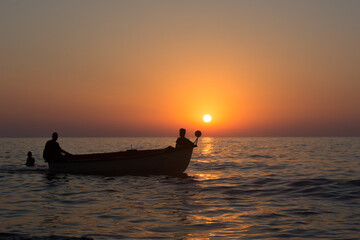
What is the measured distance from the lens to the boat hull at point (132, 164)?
22.6 metres

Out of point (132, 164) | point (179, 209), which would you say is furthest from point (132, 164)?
point (179, 209)

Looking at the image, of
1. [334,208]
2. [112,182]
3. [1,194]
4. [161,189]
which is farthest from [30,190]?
[334,208]

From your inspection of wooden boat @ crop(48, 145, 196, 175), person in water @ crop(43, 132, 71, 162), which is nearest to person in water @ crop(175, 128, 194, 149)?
wooden boat @ crop(48, 145, 196, 175)

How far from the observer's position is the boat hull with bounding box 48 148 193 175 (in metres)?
22.6

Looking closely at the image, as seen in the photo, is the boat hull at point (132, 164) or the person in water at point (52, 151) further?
the person in water at point (52, 151)

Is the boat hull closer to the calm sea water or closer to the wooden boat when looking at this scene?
the wooden boat

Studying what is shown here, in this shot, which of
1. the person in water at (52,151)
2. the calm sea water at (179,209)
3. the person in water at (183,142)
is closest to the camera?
the calm sea water at (179,209)

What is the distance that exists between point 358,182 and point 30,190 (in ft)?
52.8

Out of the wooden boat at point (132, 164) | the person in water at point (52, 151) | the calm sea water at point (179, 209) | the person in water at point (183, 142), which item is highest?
the person in water at point (183, 142)

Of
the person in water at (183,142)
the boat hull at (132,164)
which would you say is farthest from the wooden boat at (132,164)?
the person in water at (183,142)

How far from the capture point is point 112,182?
20.1m

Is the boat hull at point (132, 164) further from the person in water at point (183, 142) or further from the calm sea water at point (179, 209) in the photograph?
the calm sea water at point (179, 209)

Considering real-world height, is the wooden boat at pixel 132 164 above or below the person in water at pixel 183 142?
below

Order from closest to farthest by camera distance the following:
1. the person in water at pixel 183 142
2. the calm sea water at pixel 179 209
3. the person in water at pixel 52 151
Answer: the calm sea water at pixel 179 209 < the person in water at pixel 183 142 < the person in water at pixel 52 151
